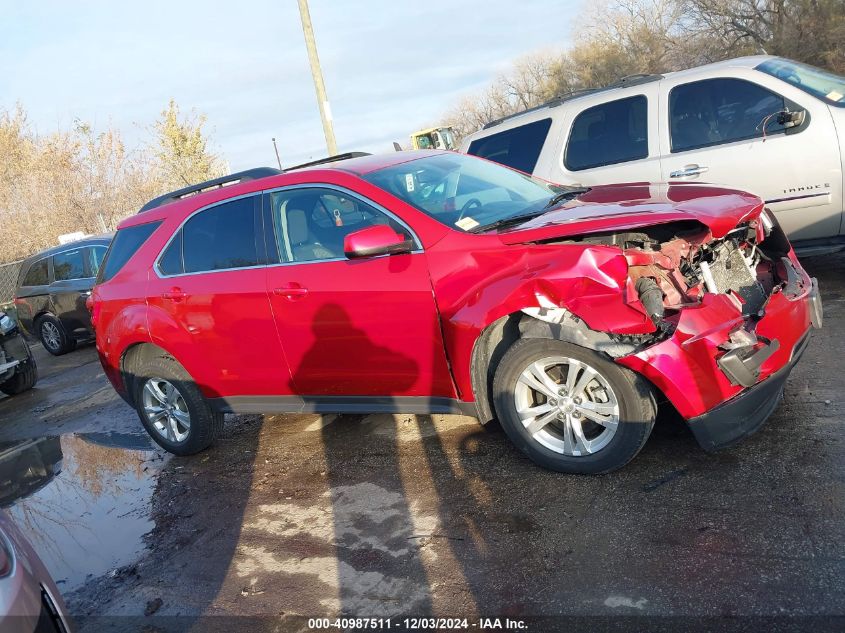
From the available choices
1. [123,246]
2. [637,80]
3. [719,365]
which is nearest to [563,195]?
[719,365]

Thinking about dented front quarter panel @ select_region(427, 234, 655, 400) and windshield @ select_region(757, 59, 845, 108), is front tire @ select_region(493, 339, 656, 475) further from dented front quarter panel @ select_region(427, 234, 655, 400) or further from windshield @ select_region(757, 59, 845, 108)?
windshield @ select_region(757, 59, 845, 108)

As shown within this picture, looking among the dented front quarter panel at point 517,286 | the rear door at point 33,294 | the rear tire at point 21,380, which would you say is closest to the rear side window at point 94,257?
the rear door at point 33,294

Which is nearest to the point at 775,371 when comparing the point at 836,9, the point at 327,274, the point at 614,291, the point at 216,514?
the point at 614,291

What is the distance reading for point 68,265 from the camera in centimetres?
1164

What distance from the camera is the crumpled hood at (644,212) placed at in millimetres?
3344

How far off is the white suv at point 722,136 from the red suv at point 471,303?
6.71 feet

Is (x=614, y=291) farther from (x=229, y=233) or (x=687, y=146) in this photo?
(x=687, y=146)

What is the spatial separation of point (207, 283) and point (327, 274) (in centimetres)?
111

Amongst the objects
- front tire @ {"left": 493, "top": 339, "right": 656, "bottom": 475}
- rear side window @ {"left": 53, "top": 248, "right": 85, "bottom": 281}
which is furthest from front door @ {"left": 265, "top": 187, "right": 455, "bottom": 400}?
rear side window @ {"left": 53, "top": 248, "right": 85, "bottom": 281}

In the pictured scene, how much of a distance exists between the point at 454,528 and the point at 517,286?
1256 mm

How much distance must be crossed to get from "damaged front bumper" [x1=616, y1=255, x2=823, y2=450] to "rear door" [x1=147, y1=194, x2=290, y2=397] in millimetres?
2436

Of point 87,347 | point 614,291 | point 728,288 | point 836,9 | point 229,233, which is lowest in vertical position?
point 87,347

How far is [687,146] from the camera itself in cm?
636

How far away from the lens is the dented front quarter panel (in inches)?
128
